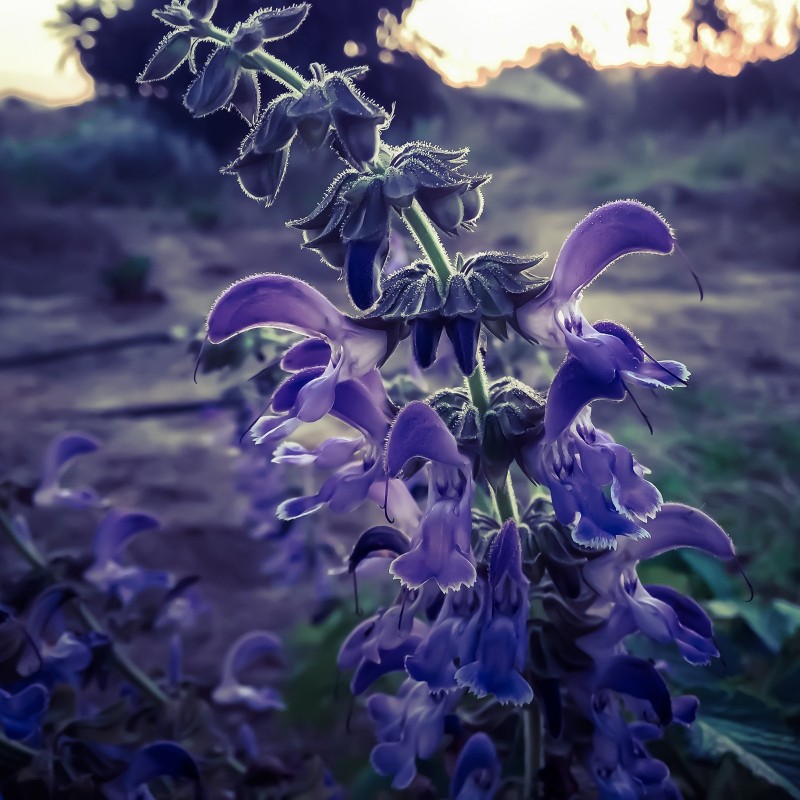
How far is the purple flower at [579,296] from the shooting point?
581mm

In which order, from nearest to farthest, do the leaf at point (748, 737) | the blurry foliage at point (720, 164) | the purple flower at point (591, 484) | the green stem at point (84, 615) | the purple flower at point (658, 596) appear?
the purple flower at point (591, 484)
the purple flower at point (658, 596)
the leaf at point (748, 737)
the green stem at point (84, 615)
the blurry foliage at point (720, 164)

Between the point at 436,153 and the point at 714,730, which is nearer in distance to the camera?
the point at 436,153

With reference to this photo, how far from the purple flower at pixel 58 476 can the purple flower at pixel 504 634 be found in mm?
680

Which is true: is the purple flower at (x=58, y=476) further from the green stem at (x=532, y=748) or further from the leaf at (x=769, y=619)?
the leaf at (x=769, y=619)

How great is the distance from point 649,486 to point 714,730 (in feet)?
1.39

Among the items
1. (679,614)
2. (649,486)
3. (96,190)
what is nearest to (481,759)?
(679,614)

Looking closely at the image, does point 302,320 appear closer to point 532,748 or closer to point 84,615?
point 532,748

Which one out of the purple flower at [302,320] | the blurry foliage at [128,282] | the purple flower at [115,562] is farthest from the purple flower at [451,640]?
the blurry foliage at [128,282]

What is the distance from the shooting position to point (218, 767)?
94 cm

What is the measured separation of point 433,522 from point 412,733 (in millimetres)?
247

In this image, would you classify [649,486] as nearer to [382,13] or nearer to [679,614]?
[679,614]

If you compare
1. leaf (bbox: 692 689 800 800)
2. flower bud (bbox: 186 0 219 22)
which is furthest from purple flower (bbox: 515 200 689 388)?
leaf (bbox: 692 689 800 800)

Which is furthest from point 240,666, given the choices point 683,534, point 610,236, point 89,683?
point 610,236

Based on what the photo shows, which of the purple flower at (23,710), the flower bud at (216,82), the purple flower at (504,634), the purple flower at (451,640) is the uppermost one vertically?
the flower bud at (216,82)
